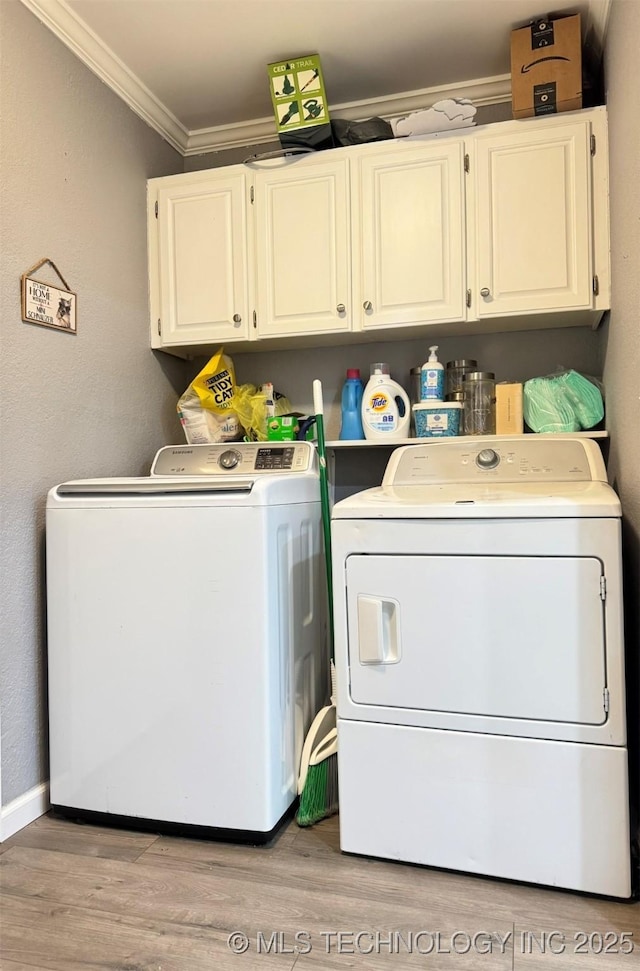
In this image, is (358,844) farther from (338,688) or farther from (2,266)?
(2,266)

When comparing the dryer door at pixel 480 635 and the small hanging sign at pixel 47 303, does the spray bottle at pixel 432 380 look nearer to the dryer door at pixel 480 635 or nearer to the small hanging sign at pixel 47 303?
the dryer door at pixel 480 635

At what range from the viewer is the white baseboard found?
167 centimetres

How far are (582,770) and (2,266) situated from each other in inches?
74.8

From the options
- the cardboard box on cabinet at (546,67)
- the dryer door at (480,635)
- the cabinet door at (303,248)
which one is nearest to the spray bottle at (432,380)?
the cabinet door at (303,248)

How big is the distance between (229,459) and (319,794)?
110cm

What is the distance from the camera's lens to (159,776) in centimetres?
168

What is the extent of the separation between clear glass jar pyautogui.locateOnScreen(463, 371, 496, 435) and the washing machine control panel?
1.93ft

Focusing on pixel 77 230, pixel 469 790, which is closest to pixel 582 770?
pixel 469 790

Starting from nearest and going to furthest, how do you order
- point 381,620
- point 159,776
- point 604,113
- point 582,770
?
point 582,770, point 381,620, point 159,776, point 604,113

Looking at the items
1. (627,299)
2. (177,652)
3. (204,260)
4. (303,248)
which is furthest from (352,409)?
(177,652)

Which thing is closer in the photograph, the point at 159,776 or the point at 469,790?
the point at 469,790

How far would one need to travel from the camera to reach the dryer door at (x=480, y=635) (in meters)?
1.39

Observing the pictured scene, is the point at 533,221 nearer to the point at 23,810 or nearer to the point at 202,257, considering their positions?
the point at 202,257

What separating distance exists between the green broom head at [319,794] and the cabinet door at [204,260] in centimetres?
147
